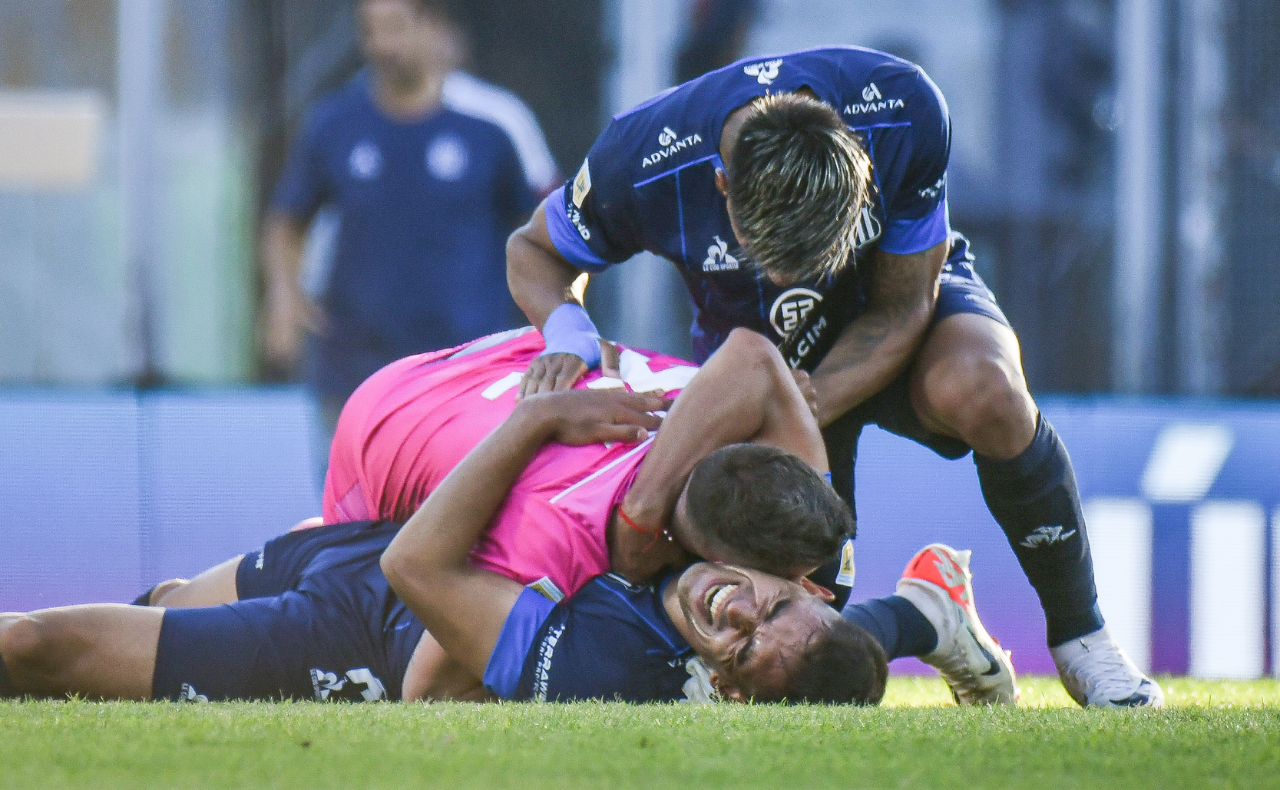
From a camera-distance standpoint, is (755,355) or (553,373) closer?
(755,355)

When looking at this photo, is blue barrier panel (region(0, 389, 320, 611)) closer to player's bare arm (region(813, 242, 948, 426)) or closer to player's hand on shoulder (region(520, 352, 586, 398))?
player's hand on shoulder (region(520, 352, 586, 398))

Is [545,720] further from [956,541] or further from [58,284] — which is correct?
[58,284]

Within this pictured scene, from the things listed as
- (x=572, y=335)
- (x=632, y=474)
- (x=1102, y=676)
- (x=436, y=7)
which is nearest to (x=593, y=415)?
(x=632, y=474)

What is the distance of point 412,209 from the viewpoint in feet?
16.5

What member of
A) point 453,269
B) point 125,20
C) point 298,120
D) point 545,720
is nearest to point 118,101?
point 125,20

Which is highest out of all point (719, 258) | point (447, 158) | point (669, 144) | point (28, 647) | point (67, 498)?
point (669, 144)

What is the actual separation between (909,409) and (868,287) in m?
0.27

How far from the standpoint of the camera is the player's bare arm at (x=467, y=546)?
2.40 metres

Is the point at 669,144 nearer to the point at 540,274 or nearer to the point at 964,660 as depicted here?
the point at 540,274

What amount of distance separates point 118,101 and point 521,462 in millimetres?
3308

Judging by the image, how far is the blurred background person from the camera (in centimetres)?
498

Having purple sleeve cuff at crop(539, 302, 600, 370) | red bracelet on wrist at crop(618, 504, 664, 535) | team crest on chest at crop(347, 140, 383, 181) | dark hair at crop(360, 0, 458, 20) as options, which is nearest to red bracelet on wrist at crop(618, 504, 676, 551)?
red bracelet on wrist at crop(618, 504, 664, 535)

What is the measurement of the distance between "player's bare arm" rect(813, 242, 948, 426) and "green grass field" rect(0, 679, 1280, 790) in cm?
71

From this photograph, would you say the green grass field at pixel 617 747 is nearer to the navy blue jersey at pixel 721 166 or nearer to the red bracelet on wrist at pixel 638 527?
the red bracelet on wrist at pixel 638 527
